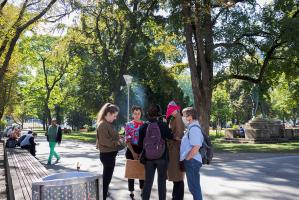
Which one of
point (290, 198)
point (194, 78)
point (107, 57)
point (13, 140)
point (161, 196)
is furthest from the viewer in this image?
point (107, 57)

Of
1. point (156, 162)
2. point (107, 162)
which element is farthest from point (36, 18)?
point (156, 162)

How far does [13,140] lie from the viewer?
18594mm

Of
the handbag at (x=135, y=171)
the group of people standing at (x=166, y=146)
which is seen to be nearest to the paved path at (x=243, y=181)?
the handbag at (x=135, y=171)

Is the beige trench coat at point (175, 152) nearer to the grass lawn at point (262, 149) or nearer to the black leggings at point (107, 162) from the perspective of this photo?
the black leggings at point (107, 162)

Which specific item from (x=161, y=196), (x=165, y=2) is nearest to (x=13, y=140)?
(x=165, y=2)

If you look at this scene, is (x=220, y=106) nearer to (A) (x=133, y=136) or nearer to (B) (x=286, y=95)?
(B) (x=286, y=95)

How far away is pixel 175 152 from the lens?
23.4 feet

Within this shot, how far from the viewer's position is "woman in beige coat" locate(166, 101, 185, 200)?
709cm

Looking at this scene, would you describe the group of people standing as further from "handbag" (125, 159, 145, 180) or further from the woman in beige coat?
"handbag" (125, 159, 145, 180)

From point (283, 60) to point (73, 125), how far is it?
190ft

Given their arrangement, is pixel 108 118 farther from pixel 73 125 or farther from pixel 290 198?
pixel 73 125

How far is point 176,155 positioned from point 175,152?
5cm

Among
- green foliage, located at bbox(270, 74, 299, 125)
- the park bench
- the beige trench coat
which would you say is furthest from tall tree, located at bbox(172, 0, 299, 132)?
the beige trench coat

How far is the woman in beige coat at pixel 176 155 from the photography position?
7.09m
